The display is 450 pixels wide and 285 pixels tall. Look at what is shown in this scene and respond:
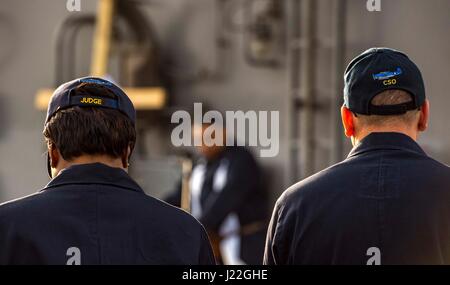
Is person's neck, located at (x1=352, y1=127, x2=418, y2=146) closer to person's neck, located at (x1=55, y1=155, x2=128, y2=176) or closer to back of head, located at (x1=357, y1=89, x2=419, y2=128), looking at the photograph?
back of head, located at (x1=357, y1=89, x2=419, y2=128)

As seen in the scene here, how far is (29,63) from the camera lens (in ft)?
29.6

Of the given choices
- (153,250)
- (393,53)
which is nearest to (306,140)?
(393,53)

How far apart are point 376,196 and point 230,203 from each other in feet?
14.3

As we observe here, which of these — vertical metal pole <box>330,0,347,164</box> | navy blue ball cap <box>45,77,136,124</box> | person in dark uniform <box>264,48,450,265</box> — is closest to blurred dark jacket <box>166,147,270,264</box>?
vertical metal pole <box>330,0,347,164</box>

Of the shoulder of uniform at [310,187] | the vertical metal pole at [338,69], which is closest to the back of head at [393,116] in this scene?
the shoulder of uniform at [310,187]

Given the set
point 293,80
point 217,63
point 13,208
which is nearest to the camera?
point 13,208

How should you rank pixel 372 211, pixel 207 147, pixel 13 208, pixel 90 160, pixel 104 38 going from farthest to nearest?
1. pixel 104 38
2. pixel 207 147
3. pixel 372 211
4. pixel 90 160
5. pixel 13 208

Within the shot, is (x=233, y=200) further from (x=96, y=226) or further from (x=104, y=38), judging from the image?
(x=96, y=226)

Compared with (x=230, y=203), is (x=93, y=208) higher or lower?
higher

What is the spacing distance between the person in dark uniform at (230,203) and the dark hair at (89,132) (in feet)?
14.6

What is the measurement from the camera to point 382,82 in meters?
2.82

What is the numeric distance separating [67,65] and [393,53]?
20.6 ft

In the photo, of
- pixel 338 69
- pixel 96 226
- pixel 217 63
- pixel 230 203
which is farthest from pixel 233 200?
pixel 96 226

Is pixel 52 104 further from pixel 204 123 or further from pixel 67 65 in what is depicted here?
pixel 67 65
